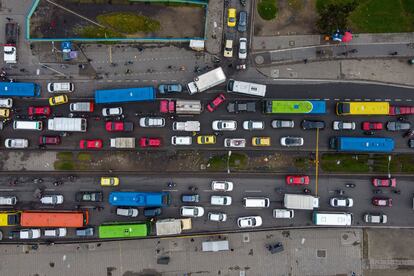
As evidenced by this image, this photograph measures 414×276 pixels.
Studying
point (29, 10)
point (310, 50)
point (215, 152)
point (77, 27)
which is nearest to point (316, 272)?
point (215, 152)

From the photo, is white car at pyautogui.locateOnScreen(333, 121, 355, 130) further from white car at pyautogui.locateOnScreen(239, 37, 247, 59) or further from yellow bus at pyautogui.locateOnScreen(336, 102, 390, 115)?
white car at pyautogui.locateOnScreen(239, 37, 247, 59)

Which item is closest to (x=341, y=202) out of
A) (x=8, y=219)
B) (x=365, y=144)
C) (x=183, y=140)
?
(x=365, y=144)

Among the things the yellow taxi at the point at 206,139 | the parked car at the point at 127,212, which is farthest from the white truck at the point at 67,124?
the yellow taxi at the point at 206,139

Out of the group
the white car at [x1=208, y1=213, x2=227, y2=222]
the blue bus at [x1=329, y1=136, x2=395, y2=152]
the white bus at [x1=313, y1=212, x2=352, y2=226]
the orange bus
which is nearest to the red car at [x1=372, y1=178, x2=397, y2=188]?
the blue bus at [x1=329, y1=136, x2=395, y2=152]

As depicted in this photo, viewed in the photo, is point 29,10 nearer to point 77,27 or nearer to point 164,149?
point 77,27

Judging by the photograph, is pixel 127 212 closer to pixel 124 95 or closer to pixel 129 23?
pixel 124 95

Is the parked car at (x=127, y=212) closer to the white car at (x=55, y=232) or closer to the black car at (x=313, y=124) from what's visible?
the white car at (x=55, y=232)
